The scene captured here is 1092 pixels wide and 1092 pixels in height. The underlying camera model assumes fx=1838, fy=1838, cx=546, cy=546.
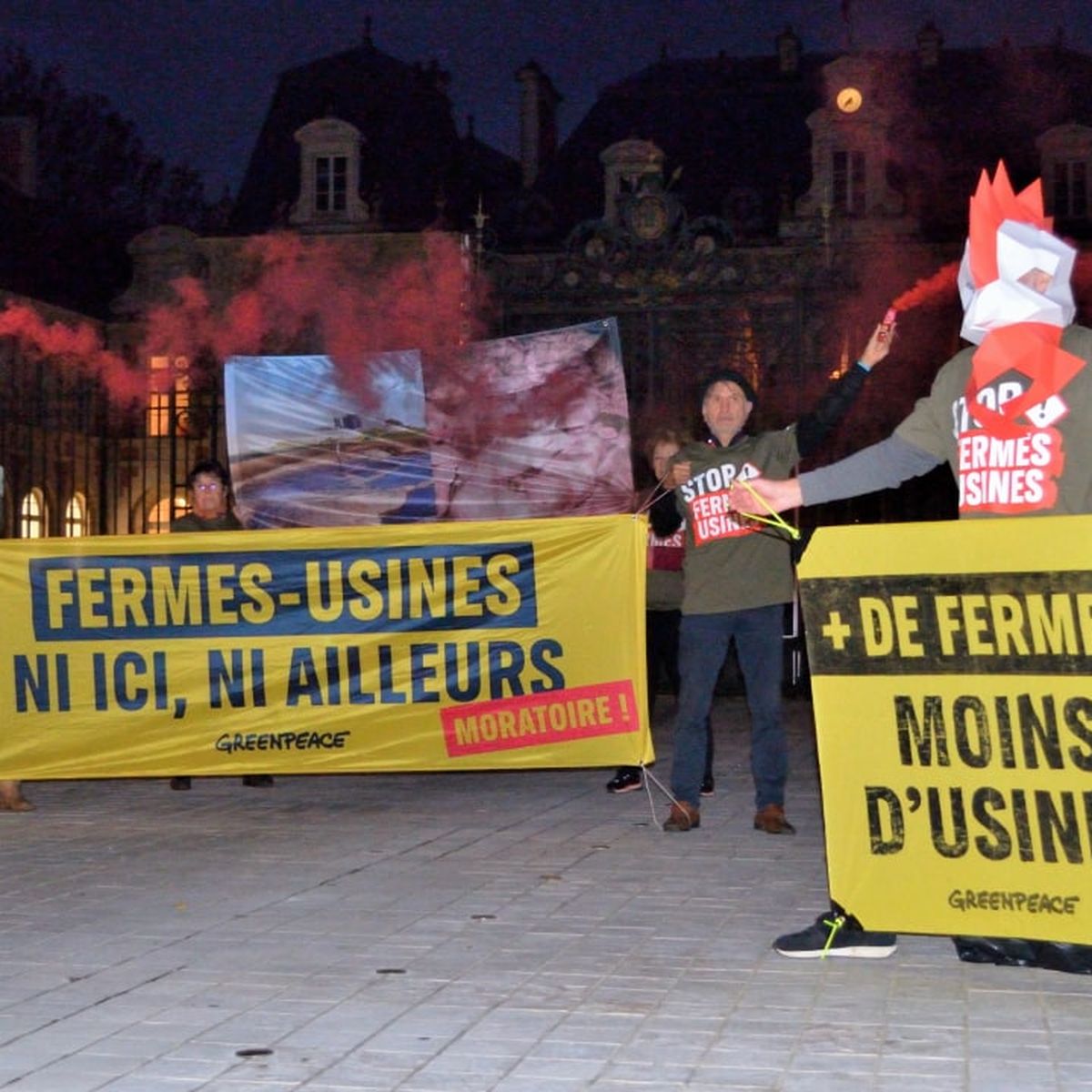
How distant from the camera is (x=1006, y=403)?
17.2 ft

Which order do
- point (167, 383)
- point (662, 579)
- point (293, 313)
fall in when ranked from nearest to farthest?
point (662, 579), point (167, 383), point (293, 313)

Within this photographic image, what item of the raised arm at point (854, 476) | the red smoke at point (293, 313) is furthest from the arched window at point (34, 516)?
the raised arm at point (854, 476)

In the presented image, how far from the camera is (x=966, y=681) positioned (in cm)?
510

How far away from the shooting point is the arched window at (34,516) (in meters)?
22.7

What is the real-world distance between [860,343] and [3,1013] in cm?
1460

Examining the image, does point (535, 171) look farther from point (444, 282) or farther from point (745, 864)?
point (745, 864)

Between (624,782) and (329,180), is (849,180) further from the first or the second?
(624,782)

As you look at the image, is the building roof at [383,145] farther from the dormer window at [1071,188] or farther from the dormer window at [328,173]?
the dormer window at [1071,188]

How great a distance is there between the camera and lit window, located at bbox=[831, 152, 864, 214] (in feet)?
88.1

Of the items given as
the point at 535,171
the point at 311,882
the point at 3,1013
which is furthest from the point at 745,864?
the point at 535,171

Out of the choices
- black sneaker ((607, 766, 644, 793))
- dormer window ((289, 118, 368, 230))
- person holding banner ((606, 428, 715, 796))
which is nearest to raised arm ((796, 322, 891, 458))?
person holding banner ((606, 428, 715, 796))

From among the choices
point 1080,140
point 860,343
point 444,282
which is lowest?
point 860,343

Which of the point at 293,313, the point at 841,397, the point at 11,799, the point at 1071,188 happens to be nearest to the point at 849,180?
the point at 1071,188

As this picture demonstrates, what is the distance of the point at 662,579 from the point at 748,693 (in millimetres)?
A: 2249
